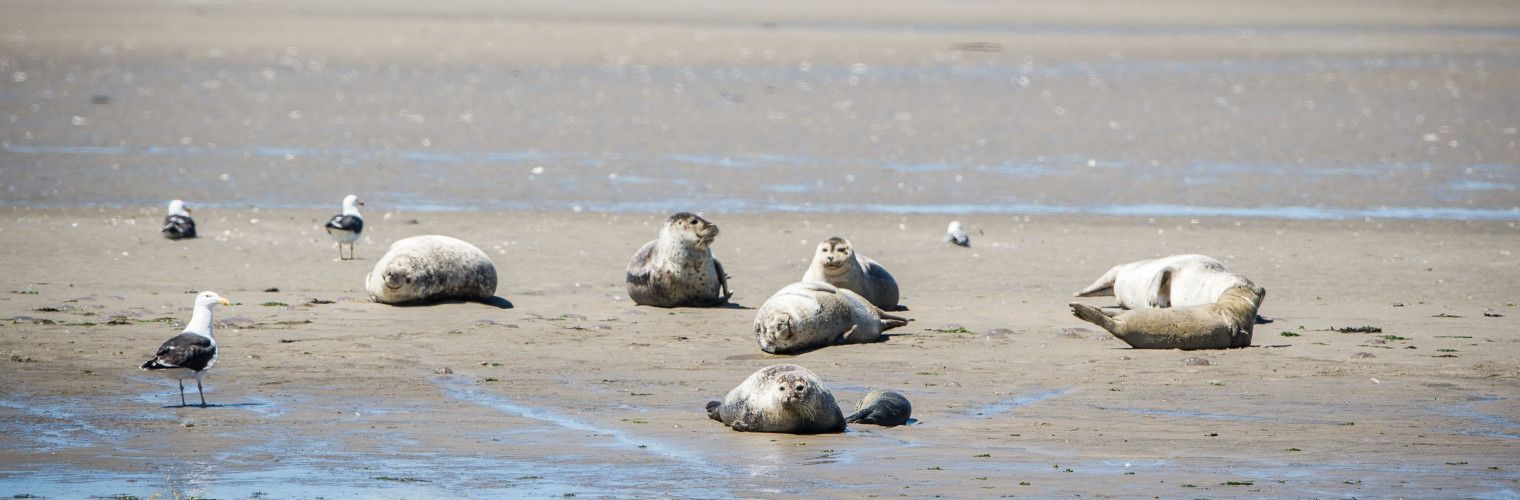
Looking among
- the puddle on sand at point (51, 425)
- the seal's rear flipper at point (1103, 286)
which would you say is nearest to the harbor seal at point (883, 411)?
the puddle on sand at point (51, 425)

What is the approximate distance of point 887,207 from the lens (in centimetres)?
1719

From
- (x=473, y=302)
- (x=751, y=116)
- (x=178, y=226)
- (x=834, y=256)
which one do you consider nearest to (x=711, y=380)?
(x=834, y=256)

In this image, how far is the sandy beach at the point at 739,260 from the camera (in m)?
7.18

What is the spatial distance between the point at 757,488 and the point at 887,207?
10.8 m

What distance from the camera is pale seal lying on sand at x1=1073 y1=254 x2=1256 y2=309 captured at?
35.3ft

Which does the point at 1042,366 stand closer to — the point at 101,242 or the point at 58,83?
the point at 101,242

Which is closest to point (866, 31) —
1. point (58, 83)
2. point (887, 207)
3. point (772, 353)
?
point (58, 83)

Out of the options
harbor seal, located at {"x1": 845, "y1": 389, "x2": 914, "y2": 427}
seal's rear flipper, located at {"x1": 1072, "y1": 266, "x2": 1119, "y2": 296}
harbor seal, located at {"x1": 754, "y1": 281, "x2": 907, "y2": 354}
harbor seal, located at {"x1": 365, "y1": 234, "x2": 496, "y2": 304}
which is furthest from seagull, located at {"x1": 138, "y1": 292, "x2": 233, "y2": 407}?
seal's rear flipper, located at {"x1": 1072, "y1": 266, "x2": 1119, "y2": 296}

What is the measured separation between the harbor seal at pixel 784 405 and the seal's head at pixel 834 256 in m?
3.42

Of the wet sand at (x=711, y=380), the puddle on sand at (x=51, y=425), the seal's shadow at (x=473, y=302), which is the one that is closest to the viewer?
the wet sand at (x=711, y=380)

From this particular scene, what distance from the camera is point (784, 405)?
7.57 m

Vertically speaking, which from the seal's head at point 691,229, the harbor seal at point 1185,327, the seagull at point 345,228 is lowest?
the harbor seal at point 1185,327

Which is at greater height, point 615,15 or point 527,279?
point 615,15

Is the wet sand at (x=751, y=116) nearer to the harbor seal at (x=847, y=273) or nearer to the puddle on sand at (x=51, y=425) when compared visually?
the harbor seal at (x=847, y=273)
